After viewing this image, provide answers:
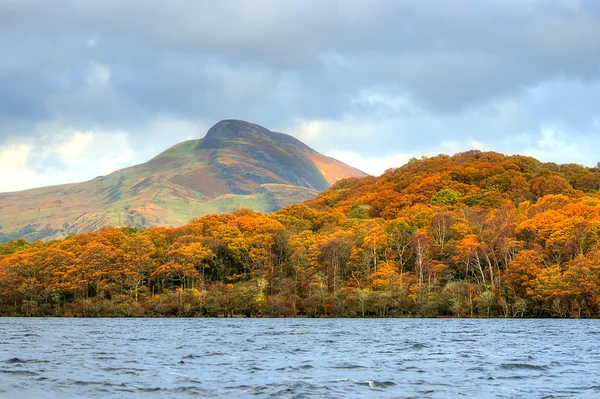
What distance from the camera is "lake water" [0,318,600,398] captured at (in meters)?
26.6

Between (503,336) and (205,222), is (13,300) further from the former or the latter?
(503,336)

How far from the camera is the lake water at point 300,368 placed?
26.6 metres

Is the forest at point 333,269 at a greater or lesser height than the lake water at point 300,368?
greater

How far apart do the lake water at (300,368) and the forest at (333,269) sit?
5405 cm

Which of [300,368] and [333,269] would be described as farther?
[333,269]

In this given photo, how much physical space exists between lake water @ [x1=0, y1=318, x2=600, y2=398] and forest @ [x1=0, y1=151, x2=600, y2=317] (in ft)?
177

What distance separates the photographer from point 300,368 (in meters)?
34.0

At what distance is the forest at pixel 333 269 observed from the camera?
107 m

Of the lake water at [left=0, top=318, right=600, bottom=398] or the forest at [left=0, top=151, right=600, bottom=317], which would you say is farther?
the forest at [left=0, top=151, right=600, bottom=317]

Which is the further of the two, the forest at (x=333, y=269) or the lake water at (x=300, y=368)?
the forest at (x=333, y=269)

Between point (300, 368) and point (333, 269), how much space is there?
9117cm

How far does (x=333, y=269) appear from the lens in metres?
125

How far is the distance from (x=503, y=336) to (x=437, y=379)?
31.4m

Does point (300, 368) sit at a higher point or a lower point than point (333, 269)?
lower
